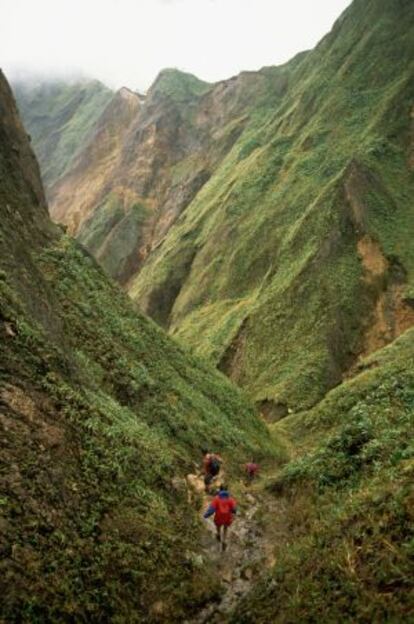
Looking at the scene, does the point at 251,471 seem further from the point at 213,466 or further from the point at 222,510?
the point at 222,510

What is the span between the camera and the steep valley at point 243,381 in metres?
11.1

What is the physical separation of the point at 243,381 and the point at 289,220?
18198 mm

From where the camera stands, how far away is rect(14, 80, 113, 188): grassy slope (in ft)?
494

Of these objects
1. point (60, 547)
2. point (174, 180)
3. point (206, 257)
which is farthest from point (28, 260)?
point (174, 180)

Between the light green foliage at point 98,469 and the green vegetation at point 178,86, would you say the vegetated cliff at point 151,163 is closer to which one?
the green vegetation at point 178,86

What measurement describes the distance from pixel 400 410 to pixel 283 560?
7753 mm

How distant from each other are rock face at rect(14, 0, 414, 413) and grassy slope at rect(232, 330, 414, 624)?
1829 cm

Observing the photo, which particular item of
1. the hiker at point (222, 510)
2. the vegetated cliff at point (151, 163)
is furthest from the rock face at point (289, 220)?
the hiker at point (222, 510)

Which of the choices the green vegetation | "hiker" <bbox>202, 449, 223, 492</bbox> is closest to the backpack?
"hiker" <bbox>202, 449, 223, 492</bbox>

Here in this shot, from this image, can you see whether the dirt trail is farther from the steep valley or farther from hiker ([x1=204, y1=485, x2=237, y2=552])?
hiker ([x1=204, y1=485, x2=237, y2=552])

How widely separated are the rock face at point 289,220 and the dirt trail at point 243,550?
1862 cm

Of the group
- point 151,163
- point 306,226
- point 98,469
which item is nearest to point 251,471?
point 98,469

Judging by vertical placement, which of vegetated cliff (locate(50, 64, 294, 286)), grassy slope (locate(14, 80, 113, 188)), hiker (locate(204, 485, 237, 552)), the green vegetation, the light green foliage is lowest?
hiker (locate(204, 485, 237, 552))

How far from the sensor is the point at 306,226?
48875 millimetres
